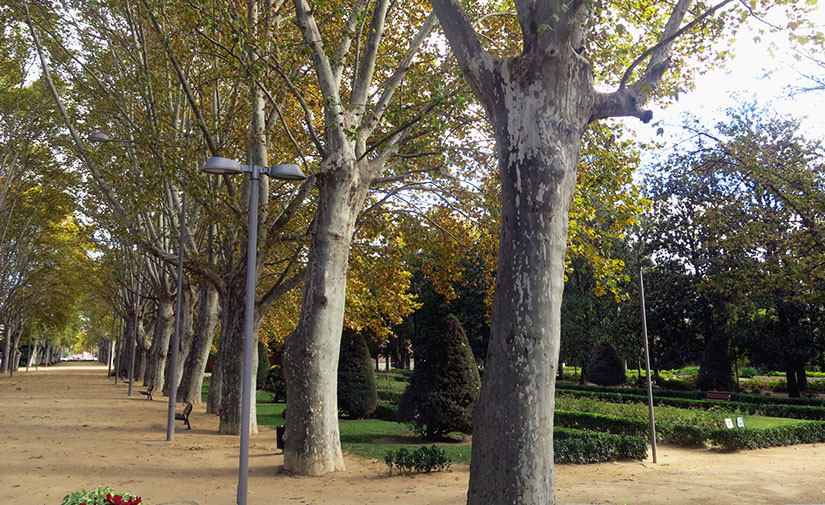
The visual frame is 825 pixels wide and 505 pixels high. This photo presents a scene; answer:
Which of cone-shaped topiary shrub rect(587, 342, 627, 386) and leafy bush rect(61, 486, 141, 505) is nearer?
leafy bush rect(61, 486, 141, 505)

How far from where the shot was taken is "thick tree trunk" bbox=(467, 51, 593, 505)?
566 cm

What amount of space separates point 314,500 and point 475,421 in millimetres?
4079

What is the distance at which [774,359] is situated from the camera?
105 feet

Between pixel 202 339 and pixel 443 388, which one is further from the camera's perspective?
pixel 202 339

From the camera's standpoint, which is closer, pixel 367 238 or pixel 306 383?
pixel 306 383

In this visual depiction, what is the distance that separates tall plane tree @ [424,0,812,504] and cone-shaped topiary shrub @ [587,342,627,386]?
3537 centimetres

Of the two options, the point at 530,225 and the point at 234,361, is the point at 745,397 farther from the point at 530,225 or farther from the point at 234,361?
the point at 530,225

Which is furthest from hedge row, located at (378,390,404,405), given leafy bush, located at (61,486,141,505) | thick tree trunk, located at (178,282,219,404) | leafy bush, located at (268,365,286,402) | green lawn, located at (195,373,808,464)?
leafy bush, located at (61,486,141,505)

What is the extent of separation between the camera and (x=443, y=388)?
51.0 ft

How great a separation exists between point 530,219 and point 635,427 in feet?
40.4

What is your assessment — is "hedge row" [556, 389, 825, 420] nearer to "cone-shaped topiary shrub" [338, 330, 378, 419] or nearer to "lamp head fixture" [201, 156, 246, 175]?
"cone-shaped topiary shrub" [338, 330, 378, 419]

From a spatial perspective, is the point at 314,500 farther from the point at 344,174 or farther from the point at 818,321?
the point at 818,321

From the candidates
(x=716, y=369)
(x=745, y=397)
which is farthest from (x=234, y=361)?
(x=716, y=369)

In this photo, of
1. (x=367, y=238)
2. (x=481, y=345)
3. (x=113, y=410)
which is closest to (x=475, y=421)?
(x=367, y=238)
